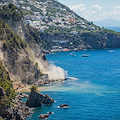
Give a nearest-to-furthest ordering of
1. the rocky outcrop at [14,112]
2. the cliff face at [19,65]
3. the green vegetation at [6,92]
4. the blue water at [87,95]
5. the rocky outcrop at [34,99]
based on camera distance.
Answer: the rocky outcrop at [14,112] → the green vegetation at [6,92] → the blue water at [87,95] → the rocky outcrop at [34,99] → the cliff face at [19,65]

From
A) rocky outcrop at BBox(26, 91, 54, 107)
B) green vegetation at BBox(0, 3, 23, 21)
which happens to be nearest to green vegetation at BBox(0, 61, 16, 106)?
rocky outcrop at BBox(26, 91, 54, 107)

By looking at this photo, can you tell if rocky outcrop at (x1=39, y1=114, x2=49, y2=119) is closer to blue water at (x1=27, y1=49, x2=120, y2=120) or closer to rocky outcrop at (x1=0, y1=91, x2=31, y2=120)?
blue water at (x1=27, y1=49, x2=120, y2=120)

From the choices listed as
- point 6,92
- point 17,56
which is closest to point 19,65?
point 17,56

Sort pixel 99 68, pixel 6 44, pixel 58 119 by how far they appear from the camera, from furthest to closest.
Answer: pixel 99 68 < pixel 6 44 < pixel 58 119

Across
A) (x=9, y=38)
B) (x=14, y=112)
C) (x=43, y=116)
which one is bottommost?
(x=43, y=116)

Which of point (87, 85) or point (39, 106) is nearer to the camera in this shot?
point (39, 106)

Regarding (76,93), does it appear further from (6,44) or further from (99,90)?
(6,44)

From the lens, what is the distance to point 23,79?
9656 centimetres

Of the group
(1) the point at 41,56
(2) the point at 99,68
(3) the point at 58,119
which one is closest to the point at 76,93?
(3) the point at 58,119

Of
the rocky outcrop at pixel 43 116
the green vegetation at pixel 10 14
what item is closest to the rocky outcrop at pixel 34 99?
the rocky outcrop at pixel 43 116

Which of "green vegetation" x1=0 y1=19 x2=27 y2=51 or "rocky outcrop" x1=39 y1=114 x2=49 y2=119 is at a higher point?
"green vegetation" x1=0 y1=19 x2=27 y2=51

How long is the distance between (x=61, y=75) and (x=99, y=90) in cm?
2120

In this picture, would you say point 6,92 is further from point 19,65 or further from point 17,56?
point 17,56

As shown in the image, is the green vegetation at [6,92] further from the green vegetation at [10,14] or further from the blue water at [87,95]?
the green vegetation at [10,14]
